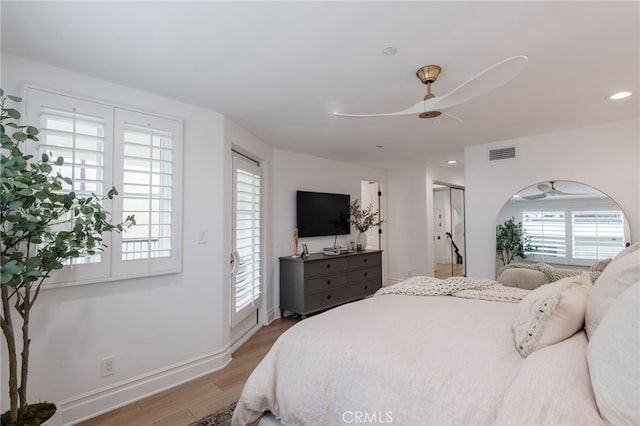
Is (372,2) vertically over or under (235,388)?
over

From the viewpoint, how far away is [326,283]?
4.05 metres

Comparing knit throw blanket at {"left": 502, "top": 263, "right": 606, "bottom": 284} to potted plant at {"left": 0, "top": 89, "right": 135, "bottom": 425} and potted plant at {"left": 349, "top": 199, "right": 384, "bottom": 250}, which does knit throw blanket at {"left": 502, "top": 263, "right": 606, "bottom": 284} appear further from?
potted plant at {"left": 0, "top": 89, "right": 135, "bottom": 425}

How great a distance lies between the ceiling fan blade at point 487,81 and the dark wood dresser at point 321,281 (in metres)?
2.56

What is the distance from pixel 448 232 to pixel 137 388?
18.1ft

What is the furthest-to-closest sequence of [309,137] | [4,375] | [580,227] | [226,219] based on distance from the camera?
[309,137], [580,227], [226,219], [4,375]

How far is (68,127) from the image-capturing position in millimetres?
2008

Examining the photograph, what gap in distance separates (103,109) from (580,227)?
182 inches

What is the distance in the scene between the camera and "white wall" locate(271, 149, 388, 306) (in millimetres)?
4078

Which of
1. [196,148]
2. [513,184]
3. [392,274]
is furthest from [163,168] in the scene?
[392,274]

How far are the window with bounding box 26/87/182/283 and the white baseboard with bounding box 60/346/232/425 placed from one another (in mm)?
789

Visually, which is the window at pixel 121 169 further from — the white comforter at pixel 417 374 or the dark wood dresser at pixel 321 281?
the dark wood dresser at pixel 321 281

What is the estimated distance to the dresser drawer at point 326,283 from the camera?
3854 mm

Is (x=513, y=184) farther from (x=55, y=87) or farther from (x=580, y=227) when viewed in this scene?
(x=55, y=87)

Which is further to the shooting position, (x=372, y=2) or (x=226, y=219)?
(x=226, y=219)
